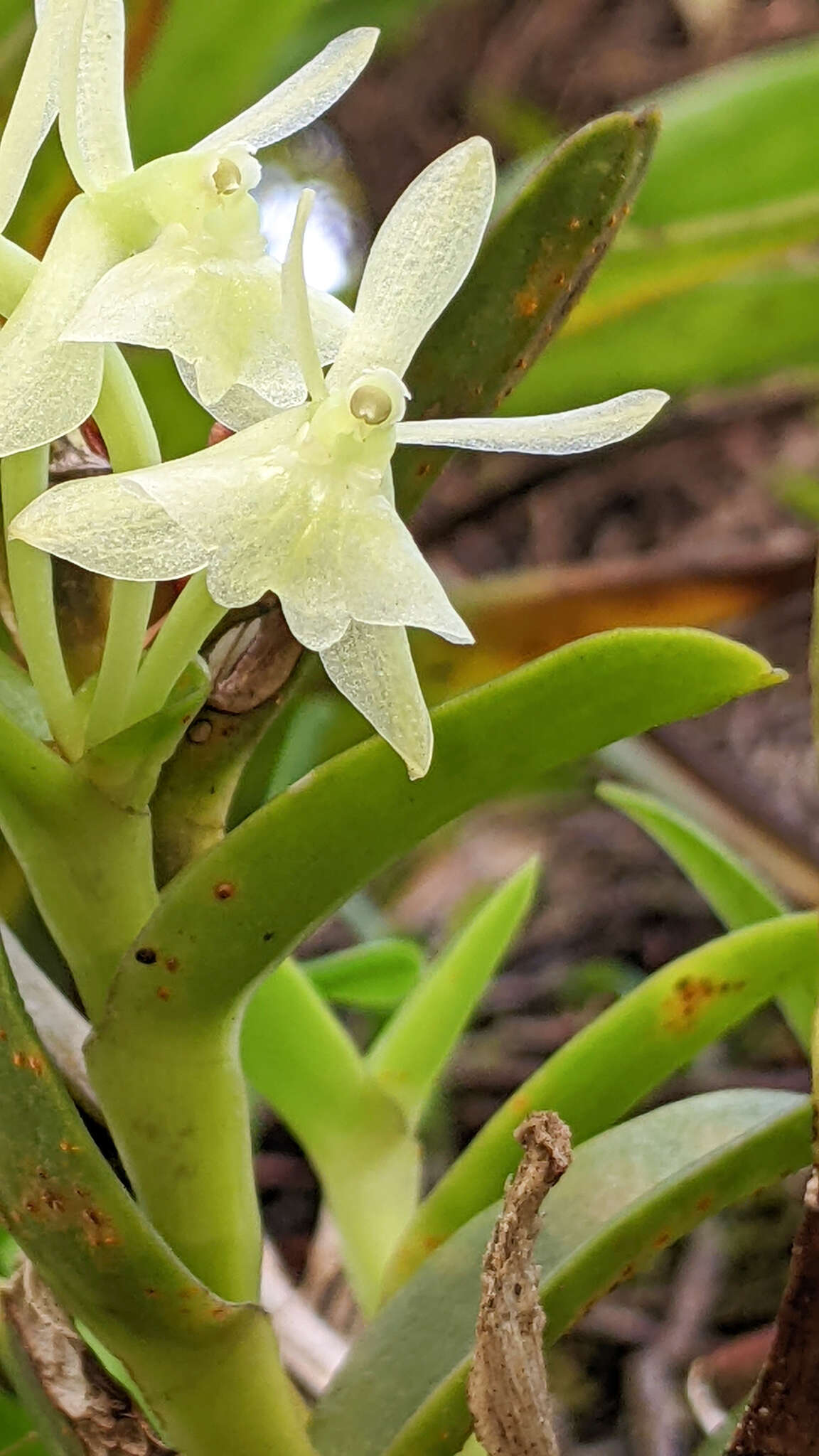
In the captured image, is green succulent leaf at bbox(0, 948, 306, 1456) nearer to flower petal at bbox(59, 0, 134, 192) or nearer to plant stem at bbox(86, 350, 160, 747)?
plant stem at bbox(86, 350, 160, 747)

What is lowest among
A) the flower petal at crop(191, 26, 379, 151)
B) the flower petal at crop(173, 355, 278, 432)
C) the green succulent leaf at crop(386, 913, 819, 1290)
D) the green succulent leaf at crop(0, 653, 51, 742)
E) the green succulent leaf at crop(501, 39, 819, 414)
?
the green succulent leaf at crop(386, 913, 819, 1290)

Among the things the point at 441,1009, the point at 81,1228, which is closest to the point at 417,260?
the point at 81,1228

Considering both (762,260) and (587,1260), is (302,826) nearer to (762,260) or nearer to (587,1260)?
(587,1260)

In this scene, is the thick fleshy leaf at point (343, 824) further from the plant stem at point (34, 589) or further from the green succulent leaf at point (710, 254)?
the green succulent leaf at point (710, 254)

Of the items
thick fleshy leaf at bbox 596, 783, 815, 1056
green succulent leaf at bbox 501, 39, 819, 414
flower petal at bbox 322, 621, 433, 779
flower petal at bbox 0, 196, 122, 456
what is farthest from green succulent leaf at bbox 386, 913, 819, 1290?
green succulent leaf at bbox 501, 39, 819, 414

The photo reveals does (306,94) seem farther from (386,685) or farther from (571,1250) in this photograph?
(571,1250)
